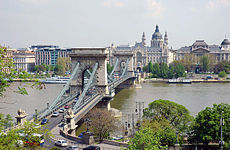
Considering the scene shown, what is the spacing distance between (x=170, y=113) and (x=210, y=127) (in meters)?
5.71

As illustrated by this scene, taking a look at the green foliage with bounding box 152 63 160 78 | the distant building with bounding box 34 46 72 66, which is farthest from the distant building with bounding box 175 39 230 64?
the distant building with bounding box 34 46 72 66

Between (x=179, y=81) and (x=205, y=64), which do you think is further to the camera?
(x=205, y=64)

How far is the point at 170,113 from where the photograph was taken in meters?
28.0

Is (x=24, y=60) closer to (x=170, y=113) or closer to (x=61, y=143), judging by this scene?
(x=170, y=113)

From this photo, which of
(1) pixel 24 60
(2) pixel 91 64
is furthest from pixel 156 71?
(2) pixel 91 64

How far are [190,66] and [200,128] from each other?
84493 mm

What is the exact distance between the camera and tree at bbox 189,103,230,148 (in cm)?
2209

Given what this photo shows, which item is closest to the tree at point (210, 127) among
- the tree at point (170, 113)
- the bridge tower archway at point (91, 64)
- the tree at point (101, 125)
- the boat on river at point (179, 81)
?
the tree at point (170, 113)

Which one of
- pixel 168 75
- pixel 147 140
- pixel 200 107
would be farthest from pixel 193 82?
pixel 147 140

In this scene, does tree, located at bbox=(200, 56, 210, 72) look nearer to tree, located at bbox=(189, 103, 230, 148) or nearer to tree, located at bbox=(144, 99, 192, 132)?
tree, located at bbox=(144, 99, 192, 132)

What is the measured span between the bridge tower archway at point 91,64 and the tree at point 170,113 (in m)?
10.9

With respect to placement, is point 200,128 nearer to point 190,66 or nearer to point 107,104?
point 107,104

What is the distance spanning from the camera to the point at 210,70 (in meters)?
103

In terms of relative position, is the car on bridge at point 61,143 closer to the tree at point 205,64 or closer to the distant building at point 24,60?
the tree at point 205,64
